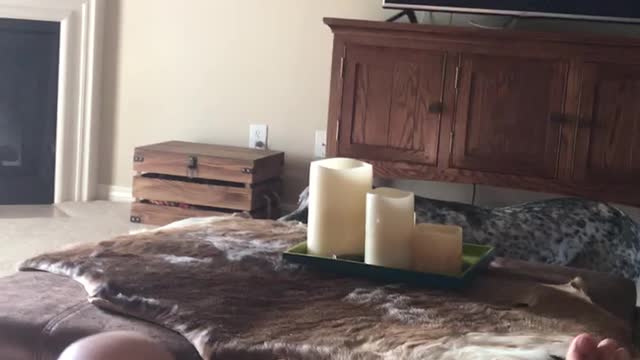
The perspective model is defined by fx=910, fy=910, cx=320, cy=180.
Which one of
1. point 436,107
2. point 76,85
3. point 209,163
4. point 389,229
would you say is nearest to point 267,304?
point 389,229

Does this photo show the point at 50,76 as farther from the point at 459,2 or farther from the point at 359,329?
the point at 359,329

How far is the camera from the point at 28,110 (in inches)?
139

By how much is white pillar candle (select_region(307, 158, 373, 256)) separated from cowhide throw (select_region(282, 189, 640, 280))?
1085mm

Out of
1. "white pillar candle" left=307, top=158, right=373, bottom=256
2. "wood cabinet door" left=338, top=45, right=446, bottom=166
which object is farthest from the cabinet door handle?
"white pillar candle" left=307, top=158, right=373, bottom=256

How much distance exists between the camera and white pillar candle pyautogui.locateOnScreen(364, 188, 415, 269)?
1.52 metres

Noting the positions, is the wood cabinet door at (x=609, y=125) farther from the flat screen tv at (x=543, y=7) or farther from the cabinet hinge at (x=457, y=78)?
the cabinet hinge at (x=457, y=78)

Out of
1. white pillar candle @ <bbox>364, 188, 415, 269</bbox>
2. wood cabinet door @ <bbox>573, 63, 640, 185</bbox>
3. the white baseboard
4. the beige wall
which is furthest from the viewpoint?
the white baseboard

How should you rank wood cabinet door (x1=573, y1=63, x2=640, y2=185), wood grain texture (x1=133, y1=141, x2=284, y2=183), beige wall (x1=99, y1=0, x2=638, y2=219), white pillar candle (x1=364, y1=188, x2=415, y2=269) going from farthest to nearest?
beige wall (x1=99, y1=0, x2=638, y2=219) → wood grain texture (x1=133, y1=141, x2=284, y2=183) → wood cabinet door (x1=573, y1=63, x2=640, y2=185) → white pillar candle (x1=364, y1=188, x2=415, y2=269)

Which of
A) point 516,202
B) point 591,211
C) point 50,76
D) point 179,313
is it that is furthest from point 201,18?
point 179,313

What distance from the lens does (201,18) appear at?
3.45m

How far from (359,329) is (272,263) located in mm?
348

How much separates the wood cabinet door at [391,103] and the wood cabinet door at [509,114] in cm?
8

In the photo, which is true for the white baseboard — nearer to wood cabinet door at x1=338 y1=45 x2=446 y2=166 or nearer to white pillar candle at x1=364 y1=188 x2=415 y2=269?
wood cabinet door at x1=338 y1=45 x2=446 y2=166

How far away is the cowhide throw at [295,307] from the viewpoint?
47.3 inches
